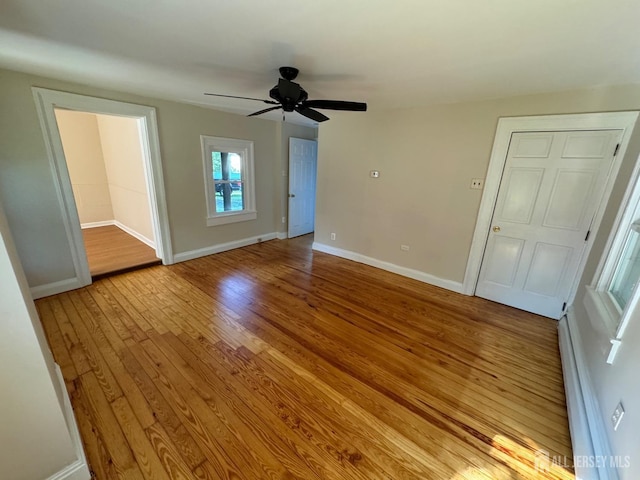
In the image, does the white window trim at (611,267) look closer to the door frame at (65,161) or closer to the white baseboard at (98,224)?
the door frame at (65,161)

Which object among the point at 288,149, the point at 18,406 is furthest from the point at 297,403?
the point at 288,149

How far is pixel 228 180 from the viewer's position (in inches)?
175

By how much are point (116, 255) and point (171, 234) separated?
1.06 meters

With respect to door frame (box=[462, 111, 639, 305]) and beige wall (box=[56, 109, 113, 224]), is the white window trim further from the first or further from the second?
beige wall (box=[56, 109, 113, 224])

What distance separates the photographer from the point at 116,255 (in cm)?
405

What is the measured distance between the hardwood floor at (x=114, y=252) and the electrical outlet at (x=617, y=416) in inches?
185

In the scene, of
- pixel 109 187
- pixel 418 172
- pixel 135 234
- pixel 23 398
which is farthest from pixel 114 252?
pixel 418 172

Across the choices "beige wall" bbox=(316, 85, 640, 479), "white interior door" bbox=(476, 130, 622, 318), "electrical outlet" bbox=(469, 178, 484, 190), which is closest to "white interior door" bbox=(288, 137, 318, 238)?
"beige wall" bbox=(316, 85, 640, 479)

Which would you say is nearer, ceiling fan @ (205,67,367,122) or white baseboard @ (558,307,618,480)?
white baseboard @ (558,307,618,480)

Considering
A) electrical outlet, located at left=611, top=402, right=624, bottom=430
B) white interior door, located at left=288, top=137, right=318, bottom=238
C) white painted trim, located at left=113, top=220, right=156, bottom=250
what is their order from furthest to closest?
white interior door, located at left=288, top=137, right=318, bottom=238
white painted trim, located at left=113, top=220, right=156, bottom=250
electrical outlet, located at left=611, top=402, right=624, bottom=430

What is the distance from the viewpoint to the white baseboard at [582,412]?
1.26 m

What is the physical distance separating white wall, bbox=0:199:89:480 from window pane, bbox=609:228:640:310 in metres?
3.33

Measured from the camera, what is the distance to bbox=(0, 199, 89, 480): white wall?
0.98 m

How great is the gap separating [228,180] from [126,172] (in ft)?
6.44
